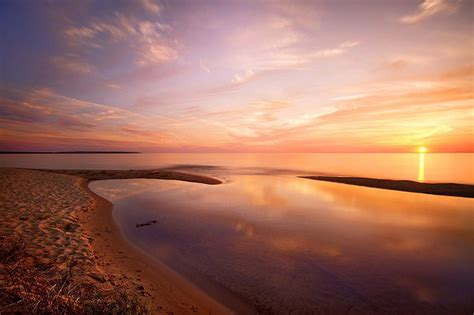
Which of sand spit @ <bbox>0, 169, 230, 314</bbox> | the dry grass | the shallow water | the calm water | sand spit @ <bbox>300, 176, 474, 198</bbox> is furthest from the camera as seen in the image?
the calm water

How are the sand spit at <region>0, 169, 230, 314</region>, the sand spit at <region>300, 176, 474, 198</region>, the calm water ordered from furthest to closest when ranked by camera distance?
the calm water < the sand spit at <region>300, 176, 474, 198</region> < the sand spit at <region>0, 169, 230, 314</region>

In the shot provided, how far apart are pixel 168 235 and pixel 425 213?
19.5 metres

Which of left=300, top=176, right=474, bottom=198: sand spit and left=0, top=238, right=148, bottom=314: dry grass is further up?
left=0, top=238, right=148, bottom=314: dry grass

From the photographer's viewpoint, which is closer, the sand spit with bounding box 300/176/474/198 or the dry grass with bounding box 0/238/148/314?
the dry grass with bounding box 0/238/148/314

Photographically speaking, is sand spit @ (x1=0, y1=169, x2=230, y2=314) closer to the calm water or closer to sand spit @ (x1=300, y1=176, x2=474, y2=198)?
sand spit @ (x1=300, y1=176, x2=474, y2=198)

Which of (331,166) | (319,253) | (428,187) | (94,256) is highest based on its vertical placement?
(331,166)

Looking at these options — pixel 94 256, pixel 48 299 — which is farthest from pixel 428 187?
pixel 48 299

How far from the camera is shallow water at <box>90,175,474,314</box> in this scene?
6012 millimetres

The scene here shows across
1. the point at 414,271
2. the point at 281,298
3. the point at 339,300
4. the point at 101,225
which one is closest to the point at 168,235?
the point at 101,225

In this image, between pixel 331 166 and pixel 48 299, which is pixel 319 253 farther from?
pixel 331 166

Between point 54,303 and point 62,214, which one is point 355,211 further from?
point 62,214

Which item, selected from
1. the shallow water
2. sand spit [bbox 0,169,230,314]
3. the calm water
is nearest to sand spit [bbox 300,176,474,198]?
the shallow water

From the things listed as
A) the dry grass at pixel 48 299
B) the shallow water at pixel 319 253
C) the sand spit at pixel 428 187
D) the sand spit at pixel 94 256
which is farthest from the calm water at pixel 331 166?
the dry grass at pixel 48 299

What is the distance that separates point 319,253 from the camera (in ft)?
28.6
